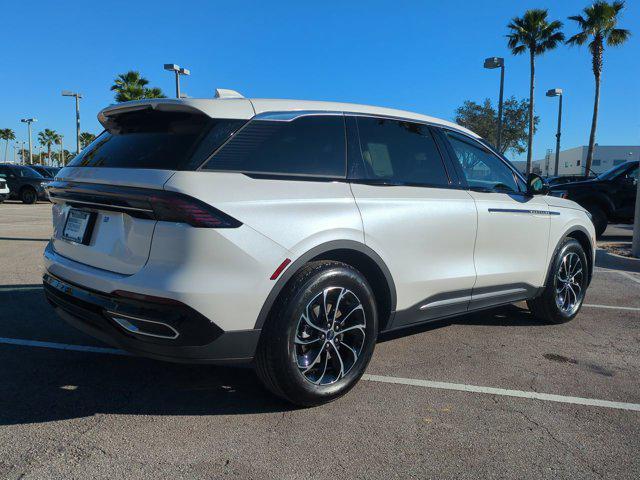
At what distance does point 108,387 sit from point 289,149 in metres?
1.89

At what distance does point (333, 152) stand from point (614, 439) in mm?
2276

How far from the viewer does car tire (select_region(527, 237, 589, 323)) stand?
492cm

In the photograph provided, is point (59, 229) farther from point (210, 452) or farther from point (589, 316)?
point (589, 316)

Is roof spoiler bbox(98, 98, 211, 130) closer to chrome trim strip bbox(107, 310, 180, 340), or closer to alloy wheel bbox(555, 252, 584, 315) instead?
chrome trim strip bbox(107, 310, 180, 340)

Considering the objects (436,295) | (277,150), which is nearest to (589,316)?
(436,295)

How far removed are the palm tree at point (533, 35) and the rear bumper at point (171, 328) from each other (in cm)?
3023

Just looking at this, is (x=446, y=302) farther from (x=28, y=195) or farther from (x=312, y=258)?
(x=28, y=195)

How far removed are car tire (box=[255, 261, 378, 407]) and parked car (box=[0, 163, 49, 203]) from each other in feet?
72.1

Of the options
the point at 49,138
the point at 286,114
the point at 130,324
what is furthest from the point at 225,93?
the point at 49,138

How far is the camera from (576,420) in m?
3.07

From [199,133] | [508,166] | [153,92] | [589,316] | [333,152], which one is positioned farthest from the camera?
[153,92]

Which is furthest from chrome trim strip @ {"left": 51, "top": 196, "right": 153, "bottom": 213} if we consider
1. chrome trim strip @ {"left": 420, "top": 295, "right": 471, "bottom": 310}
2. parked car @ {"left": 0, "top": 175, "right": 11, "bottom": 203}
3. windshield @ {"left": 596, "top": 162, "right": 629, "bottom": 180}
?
parked car @ {"left": 0, "top": 175, "right": 11, "bottom": 203}

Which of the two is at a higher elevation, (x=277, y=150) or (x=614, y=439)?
(x=277, y=150)

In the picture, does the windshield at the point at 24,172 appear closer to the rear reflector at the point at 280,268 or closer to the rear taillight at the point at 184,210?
the rear taillight at the point at 184,210
